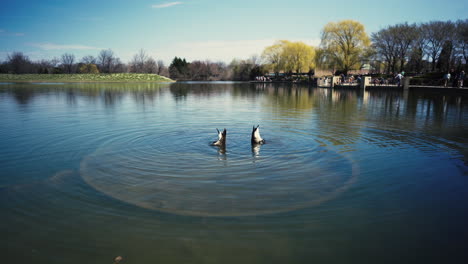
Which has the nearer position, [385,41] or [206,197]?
[206,197]

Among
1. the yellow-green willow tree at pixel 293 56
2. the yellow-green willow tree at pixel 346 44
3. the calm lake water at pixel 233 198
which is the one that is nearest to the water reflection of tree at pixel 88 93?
the calm lake water at pixel 233 198

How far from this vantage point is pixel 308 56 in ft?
263

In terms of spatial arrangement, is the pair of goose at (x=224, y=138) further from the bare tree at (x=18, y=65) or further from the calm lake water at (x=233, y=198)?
the bare tree at (x=18, y=65)

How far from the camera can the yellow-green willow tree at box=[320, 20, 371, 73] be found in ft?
183

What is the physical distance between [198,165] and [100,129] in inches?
246

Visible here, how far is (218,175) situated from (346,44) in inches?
2304

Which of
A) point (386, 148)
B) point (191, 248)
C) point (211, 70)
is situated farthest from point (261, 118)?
point (211, 70)

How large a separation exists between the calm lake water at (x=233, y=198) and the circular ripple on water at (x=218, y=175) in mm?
33

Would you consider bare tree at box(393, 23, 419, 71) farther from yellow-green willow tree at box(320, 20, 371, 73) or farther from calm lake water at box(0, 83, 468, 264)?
calm lake water at box(0, 83, 468, 264)

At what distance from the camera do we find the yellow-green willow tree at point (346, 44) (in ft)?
183

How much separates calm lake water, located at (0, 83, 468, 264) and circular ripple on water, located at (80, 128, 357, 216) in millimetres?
33

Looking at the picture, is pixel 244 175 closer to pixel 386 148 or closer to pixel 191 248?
pixel 191 248

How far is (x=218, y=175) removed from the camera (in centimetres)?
652

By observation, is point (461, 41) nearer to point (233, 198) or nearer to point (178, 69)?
point (233, 198)
